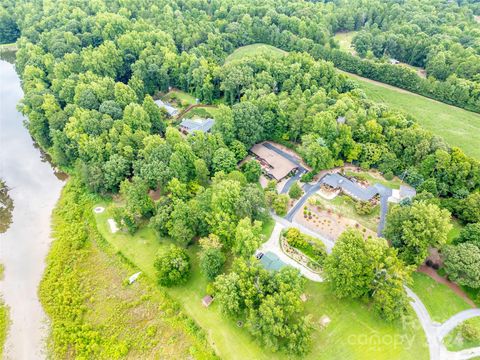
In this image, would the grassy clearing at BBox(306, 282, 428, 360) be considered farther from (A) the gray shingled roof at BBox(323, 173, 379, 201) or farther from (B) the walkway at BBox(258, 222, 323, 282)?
(A) the gray shingled roof at BBox(323, 173, 379, 201)

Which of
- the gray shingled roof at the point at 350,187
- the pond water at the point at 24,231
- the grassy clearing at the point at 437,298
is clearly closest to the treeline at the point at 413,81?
the gray shingled roof at the point at 350,187

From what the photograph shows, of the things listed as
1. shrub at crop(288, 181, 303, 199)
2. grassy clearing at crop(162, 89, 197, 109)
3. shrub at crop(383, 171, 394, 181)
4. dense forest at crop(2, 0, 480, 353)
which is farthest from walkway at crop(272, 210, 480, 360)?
grassy clearing at crop(162, 89, 197, 109)

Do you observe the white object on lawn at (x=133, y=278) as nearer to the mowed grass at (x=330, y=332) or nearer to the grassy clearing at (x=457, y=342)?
the mowed grass at (x=330, y=332)

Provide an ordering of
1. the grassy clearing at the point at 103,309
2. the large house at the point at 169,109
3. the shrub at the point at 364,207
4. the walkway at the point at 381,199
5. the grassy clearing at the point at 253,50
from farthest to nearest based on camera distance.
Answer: the grassy clearing at the point at 253,50, the large house at the point at 169,109, the shrub at the point at 364,207, the walkway at the point at 381,199, the grassy clearing at the point at 103,309

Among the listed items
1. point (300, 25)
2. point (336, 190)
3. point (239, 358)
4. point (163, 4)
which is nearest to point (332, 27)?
point (300, 25)

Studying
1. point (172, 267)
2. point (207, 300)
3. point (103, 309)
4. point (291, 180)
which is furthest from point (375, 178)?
point (103, 309)

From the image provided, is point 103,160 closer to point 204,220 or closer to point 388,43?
point 204,220

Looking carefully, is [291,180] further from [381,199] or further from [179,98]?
[179,98]
